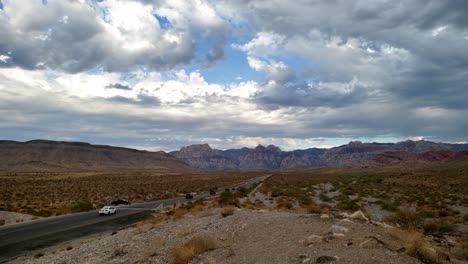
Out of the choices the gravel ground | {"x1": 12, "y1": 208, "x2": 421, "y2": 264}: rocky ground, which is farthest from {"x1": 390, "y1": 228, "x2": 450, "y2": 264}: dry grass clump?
the gravel ground

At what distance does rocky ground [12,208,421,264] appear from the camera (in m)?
11.5

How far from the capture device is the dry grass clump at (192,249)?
48.2ft

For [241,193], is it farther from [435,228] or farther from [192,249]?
[192,249]

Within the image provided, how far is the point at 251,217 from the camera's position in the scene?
20.1 metres

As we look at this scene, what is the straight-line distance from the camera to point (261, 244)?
47.9ft

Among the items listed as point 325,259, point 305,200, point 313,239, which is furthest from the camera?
point 305,200

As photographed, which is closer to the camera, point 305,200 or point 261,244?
point 261,244

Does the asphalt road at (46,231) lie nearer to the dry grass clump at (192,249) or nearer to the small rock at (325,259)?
the dry grass clump at (192,249)

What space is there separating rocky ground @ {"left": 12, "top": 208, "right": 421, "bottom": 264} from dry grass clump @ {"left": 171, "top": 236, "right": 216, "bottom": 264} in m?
0.16

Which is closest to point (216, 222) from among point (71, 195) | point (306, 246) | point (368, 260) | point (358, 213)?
point (358, 213)

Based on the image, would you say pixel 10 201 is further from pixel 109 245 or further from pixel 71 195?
pixel 109 245

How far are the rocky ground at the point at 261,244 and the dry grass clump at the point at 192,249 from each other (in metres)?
0.16

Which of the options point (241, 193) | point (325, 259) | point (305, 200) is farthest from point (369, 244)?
point (241, 193)

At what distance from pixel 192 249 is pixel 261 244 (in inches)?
103
